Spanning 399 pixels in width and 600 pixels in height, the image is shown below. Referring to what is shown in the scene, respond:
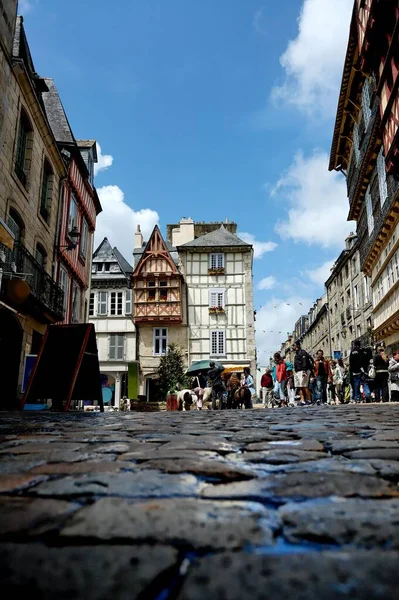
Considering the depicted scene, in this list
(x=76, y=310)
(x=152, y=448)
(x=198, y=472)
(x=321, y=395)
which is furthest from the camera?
(x=76, y=310)

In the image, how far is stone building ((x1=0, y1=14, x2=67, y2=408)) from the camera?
12703 mm

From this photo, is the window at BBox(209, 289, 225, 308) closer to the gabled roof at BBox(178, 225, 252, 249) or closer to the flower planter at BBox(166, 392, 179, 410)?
the gabled roof at BBox(178, 225, 252, 249)

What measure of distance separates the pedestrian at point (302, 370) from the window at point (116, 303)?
22.9 meters

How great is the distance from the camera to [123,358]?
34.1m

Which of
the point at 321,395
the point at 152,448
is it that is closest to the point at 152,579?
the point at 152,448

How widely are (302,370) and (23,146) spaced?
11.1 m

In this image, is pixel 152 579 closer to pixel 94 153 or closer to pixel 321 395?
pixel 321 395

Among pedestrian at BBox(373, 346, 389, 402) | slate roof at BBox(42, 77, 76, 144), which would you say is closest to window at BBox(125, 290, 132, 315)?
slate roof at BBox(42, 77, 76, 144)

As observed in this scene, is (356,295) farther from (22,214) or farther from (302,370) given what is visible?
(22,214)

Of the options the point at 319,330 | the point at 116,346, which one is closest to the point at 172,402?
the point at 116,346

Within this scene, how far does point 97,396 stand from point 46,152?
1162 cm

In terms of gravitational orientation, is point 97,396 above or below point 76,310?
below

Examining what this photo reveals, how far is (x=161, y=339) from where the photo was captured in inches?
1353

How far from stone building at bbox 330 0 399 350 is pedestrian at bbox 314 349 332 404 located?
598cm
